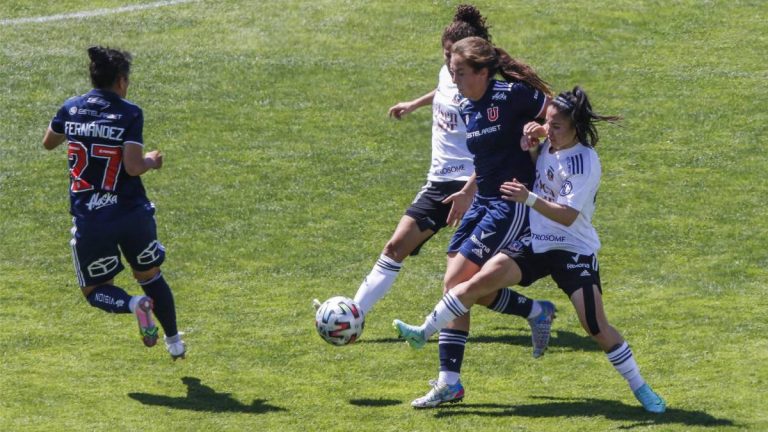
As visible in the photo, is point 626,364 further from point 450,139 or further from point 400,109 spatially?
point 400,109

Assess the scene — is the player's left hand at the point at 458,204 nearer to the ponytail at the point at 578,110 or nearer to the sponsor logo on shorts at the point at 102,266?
the ponytail at the point at 578,110

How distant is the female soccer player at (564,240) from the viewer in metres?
8.02

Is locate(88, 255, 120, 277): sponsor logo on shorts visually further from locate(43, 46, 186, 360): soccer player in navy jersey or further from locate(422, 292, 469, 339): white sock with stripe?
locate(422, 292, 469, 339): white sock with stripe

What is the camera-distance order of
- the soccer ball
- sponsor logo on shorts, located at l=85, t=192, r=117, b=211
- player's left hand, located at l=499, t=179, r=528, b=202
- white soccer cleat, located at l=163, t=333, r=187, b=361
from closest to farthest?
player's left hand, located at l=499, t=179, r=528, b=202
sponsor logo on shorts, located at l=85, t=192, r=117, b=211
the soccer ball
white soccer cleat, located at l=163, t=333, r=187, b=361

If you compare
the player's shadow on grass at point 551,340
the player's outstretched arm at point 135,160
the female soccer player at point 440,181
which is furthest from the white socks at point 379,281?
the player's outstretched arm at point 135,160

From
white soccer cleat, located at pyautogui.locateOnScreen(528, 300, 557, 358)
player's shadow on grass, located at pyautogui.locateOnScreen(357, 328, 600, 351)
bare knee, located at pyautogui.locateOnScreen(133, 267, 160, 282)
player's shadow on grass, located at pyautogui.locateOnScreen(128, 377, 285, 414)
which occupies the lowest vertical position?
player's shadow on grass, located at pyautogui.locateOnScreen(357, 328, 600, 351)

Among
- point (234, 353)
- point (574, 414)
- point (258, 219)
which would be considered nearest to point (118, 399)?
point (234, 353)

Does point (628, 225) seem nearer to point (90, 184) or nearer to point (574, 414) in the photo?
point (574, 414)

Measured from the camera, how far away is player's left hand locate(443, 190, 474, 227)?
30.0 feet

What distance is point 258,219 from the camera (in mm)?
13641

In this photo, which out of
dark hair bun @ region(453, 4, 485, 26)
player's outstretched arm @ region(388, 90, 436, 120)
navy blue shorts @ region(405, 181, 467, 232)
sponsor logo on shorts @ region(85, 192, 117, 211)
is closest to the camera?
sponsor logo on shorts @ region(85, 192, 117, 211)

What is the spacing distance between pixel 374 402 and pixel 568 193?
2064 millimetres

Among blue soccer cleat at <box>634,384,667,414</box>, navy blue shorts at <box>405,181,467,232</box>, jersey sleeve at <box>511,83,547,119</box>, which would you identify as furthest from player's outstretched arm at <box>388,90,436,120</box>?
blue soccer cleat at <box>634,384,667,414</box>

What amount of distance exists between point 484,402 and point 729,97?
892cm
